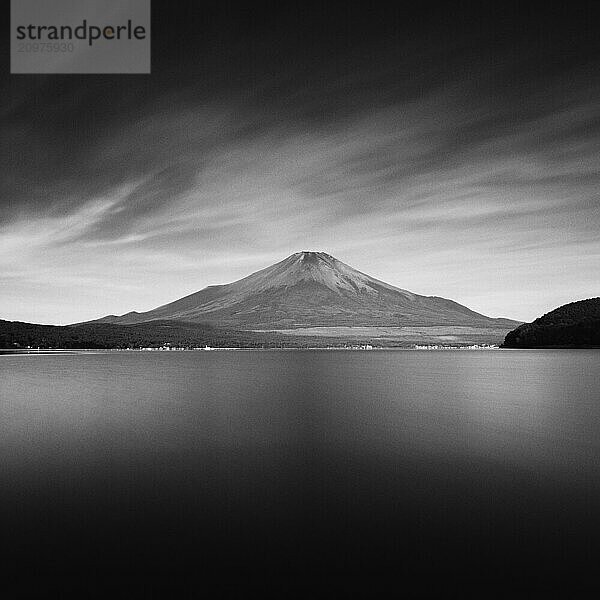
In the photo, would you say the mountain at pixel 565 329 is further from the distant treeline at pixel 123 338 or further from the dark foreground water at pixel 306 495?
the dark foreground water at pixel 306 495

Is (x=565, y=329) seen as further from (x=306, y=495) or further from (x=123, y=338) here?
(x=306, y=495)

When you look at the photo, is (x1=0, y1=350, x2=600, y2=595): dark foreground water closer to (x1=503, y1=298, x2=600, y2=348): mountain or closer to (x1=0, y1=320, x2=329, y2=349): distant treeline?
(x1=503, y1=298, x2=600, y2=348): mountain

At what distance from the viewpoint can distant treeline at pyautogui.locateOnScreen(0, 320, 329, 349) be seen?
442ft

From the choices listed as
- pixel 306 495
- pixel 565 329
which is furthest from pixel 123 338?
pixel 306 495

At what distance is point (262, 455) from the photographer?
470 inches

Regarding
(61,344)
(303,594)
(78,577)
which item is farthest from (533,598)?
(61,344)

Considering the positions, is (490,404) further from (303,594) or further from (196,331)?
(196,331)

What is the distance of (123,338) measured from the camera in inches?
6265

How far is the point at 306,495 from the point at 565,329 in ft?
471

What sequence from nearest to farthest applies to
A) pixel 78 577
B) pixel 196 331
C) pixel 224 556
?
pixel 78 577 → pixel 224 556 → pixel 196 331

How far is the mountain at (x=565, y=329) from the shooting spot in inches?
5049

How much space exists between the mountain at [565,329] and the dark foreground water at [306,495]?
123064 millimetres

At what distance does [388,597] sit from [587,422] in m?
13.4

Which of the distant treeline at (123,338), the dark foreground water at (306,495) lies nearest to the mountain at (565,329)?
the distant treeline at (123,338)
